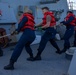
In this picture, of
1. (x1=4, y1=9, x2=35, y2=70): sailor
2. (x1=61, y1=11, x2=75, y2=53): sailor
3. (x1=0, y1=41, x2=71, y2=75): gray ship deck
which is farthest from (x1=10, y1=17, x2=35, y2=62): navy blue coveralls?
(x1=61, y1=11, x2=75, y2=53): sailor

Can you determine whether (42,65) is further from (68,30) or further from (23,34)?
(68,30)

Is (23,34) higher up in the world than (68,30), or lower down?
higher up

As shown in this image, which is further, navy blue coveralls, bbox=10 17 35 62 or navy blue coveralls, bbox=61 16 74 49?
navy blue coveralls, bbox=61 16 74 49

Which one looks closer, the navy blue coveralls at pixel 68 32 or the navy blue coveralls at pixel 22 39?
the navy blue coveralls at pixel 22 39

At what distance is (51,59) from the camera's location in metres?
8.16

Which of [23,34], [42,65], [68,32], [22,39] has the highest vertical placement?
[23,34]

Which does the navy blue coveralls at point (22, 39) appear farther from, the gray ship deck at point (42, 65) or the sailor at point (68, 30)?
the sailor at point (68, 30)

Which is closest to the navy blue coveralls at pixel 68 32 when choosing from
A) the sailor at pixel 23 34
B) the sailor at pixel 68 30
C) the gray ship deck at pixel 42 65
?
the sailor at pixel 68 30

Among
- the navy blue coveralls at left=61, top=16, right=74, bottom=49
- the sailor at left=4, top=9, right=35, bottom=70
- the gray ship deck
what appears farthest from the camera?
the navy blue coveralls at left=61, top=16, right=74, bottom=49

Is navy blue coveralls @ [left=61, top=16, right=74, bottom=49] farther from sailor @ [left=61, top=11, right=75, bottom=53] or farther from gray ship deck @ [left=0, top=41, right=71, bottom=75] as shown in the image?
gray ship deck @ [left=0, top=41, right=71, bottom=75]

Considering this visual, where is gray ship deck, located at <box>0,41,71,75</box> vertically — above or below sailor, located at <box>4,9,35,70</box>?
below

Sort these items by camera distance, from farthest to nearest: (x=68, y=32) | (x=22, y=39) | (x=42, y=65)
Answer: (x=68, y=32) → (x=42, y=65) → (x=22, y=39)

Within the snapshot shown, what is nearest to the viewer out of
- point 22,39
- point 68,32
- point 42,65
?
point 22,39

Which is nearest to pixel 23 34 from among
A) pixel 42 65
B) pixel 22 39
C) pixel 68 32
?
pixel 22 39
